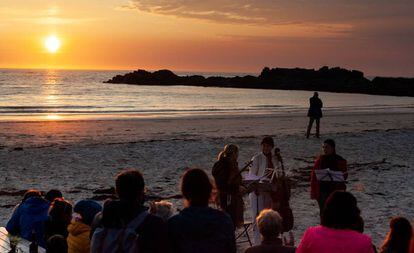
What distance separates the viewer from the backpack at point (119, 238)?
396cm

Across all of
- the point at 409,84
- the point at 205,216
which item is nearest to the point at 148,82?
the point at 409,84

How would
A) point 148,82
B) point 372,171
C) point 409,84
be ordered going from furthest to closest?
1. point 148,82
2. point 409,84
3. point 372,171

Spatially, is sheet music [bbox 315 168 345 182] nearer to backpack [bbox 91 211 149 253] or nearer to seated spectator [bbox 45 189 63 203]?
seated spectator [bbox 45 189 63 203]

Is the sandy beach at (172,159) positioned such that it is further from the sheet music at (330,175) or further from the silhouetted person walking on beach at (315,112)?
the sheet music at (330,175)

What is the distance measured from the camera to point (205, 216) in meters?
4.12

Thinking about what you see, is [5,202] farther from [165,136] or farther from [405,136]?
[405,136]

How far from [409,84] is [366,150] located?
95678mm

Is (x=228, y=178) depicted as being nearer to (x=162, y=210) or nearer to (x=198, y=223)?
(x=162, y=210)

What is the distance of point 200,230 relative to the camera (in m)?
4.14

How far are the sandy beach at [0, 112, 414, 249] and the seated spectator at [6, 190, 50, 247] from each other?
127 inches

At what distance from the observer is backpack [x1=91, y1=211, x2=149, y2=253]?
13.0 ft

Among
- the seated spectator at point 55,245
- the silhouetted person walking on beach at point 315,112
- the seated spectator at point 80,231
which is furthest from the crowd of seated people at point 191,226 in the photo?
the silhouetted person walking on beach at point 315,112

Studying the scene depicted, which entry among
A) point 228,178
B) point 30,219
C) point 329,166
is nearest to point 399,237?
point 228,178

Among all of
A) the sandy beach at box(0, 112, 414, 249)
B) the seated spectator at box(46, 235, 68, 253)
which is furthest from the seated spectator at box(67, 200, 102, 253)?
the sandy beach at box(0, 112, 414, 249)
